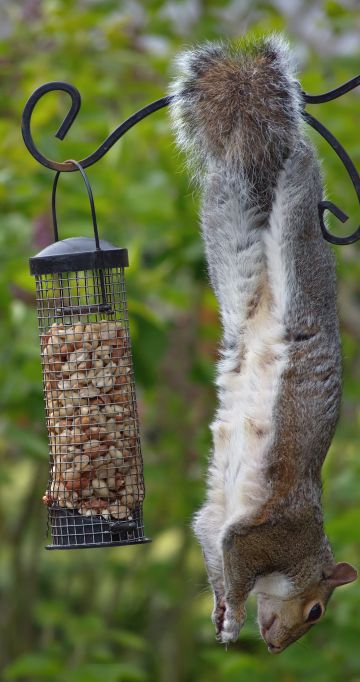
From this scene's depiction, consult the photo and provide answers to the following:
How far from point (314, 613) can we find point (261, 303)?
0.76 meters

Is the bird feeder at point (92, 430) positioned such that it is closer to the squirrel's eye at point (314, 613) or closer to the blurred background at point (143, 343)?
the squirrel's eye at point (314, 613)

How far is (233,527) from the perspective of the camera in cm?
207

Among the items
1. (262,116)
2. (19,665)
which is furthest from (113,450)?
(19,665)

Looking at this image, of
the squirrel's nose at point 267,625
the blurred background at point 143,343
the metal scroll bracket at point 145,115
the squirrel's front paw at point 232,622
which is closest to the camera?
the metal scroll bracket at point 145,115

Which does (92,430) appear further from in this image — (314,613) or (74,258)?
(314,613)

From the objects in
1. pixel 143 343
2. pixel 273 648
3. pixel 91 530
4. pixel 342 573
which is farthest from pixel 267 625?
pixel 143 343

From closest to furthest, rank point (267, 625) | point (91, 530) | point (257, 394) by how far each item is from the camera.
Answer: point (257, 394)
point (91, 530)
point (267, 625)

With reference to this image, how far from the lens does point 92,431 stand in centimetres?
225

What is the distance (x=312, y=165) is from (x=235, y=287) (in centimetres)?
26

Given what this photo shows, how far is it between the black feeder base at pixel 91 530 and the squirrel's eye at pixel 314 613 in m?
0.43

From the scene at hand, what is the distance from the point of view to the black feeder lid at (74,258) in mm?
2105

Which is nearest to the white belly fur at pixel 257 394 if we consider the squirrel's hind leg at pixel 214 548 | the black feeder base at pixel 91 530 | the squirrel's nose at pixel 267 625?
the squirrel's hind leg at pixel 214 548

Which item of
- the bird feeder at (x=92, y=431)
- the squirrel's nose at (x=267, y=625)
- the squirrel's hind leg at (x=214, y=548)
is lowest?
the squirrel's nose at (x=267, y=625)

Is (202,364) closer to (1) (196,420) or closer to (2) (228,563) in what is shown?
(1) (196,420)
